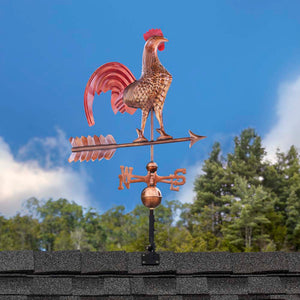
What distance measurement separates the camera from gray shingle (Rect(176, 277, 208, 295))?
1749 millimetres

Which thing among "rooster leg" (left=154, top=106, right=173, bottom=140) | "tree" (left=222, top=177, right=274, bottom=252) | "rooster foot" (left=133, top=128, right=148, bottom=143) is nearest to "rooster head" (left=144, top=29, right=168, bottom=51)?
"rooster leg" (left=154, top=106, right=173, bottom=140)

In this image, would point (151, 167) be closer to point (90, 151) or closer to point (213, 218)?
point (90, 151)

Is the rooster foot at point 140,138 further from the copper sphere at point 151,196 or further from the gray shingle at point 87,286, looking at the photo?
the gray shingle at point 87,286

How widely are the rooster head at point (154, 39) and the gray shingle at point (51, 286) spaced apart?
129 cm

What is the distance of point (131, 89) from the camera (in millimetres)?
2258

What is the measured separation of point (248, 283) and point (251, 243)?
1305cm

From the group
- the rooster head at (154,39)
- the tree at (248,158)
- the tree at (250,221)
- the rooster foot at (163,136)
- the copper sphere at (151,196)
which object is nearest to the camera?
the copper sphere at (151,196)

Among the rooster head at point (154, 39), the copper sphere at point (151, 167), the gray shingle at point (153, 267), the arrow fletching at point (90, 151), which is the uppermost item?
the rooster head at point (154, 39)

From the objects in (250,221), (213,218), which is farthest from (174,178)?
(213,218)

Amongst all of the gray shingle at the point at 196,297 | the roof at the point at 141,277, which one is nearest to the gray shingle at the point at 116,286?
the roof at the point at 141,277

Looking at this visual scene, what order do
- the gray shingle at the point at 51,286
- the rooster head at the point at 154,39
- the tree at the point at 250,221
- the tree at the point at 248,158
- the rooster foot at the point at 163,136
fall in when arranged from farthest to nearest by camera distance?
the tree at the point at 248,158, the tree at the point at 250,221, the rooster head at the point at 154,39, the rooster foot at the point at 163,136, the gray shingle at the point at 51,286

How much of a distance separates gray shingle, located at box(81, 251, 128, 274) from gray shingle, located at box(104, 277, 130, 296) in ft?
0.12

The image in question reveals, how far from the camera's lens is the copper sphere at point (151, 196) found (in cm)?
201

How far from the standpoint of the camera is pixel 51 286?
5.73ft
